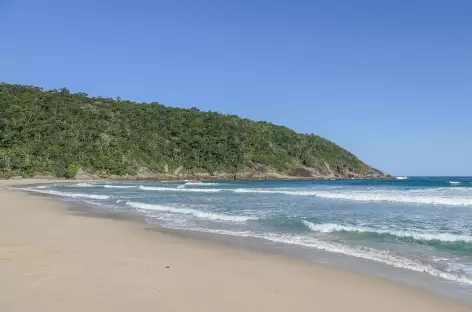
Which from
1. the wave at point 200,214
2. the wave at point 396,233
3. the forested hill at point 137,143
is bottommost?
the wave at point 200,214

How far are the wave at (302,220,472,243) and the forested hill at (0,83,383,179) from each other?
6290 cm

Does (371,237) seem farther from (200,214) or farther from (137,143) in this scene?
(137,143)

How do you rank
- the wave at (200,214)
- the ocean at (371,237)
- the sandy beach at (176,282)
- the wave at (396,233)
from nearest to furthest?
the sandy beach at (176,282), the ocean at (371,237), the wave at (396,233), the wave at (200,214)

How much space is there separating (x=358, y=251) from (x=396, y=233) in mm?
2844

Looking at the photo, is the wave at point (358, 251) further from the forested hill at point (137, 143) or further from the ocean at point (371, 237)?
the forested hill at point (137, 143)

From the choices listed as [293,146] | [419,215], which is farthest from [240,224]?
[293,146]

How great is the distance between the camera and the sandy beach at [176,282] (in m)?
5.25

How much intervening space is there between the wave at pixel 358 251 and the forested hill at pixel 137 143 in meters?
62.8

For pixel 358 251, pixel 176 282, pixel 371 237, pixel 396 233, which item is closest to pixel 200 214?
pixel 371 237

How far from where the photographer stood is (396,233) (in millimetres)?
11703

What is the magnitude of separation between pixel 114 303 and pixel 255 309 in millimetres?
1817

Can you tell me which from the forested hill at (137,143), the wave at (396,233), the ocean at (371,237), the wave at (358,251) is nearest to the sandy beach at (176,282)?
the ocean at (371,237)

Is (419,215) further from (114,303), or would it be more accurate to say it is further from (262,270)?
(114,303)

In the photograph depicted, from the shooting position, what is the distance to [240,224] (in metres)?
14.6
